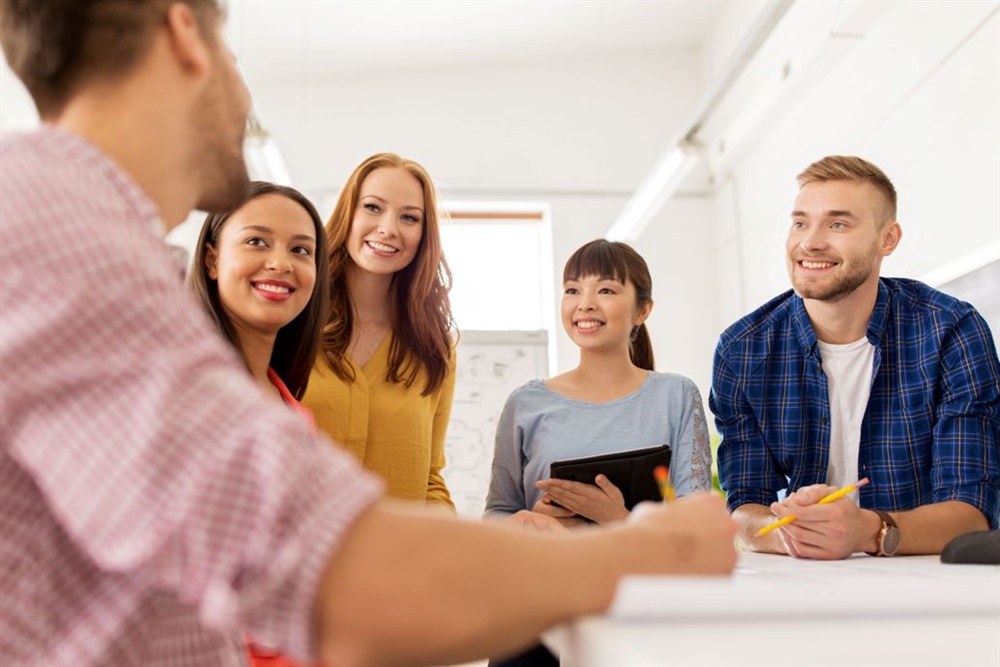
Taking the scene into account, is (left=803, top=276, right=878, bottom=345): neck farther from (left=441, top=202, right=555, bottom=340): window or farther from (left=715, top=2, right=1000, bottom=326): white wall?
(left=441, top=202, right=555, bottom=340): window

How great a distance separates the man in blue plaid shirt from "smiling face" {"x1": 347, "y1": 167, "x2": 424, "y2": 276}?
0.81m

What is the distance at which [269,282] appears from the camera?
5.70ft

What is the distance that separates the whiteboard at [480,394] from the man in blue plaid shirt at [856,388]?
96.5 inches

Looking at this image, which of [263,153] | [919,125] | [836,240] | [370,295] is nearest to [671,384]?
[836,240]

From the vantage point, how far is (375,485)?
56cm

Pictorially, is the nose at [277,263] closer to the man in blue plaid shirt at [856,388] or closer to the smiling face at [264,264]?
the smiling face at [264,264]

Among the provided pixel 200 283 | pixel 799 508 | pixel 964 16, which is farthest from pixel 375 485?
pixel 964 16

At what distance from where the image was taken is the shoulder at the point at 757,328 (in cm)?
220

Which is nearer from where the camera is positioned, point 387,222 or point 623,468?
point 623,468

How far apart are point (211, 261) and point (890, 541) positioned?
138 cm

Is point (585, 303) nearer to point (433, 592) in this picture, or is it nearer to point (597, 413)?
point (597, 413)

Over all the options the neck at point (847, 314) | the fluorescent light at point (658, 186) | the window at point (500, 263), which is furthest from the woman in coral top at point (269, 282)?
the window at point (500, 263)

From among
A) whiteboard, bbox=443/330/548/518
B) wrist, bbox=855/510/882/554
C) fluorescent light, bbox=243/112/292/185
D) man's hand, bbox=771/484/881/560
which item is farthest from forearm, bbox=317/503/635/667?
whiteboard, bbox=443/330/548/518

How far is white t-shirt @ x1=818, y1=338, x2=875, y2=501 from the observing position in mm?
2078
